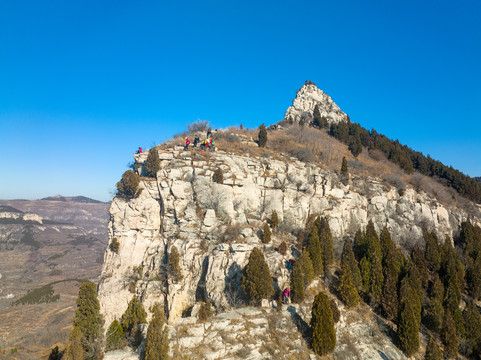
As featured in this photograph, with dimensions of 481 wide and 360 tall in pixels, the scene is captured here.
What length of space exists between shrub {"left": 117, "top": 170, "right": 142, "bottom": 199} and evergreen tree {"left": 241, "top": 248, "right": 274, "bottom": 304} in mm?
16025

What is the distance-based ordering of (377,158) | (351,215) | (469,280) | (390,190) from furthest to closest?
(377,158), (390,190), (351,215), (469,280)

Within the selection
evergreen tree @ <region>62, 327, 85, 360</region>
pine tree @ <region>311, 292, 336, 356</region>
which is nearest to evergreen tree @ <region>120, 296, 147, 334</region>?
evergreen tree @ <region>62, 327, 85, 360</region>

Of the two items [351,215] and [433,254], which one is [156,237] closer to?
[351,215]

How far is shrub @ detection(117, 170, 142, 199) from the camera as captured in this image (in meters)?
27.3

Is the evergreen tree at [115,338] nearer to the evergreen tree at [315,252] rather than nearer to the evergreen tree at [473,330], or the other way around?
the evergreen tree at [315,252]

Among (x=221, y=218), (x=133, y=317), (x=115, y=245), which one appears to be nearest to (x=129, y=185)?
(x=115, y=245)

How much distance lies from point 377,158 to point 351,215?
20928 mm

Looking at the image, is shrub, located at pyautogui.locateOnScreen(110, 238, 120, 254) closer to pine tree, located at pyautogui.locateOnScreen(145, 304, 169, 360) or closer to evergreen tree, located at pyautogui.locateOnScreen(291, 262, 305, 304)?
pine tree, located at pyautogui.locateOnScreen(145, 304, 169, 360)

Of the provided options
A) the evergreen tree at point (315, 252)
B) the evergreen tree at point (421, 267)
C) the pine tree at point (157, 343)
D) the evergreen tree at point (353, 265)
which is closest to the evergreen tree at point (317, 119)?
the evergreen tree at point (421, 267)

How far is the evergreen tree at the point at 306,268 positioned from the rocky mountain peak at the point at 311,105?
163 feet

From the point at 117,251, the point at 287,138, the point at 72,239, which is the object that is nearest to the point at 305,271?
the point at 117,251

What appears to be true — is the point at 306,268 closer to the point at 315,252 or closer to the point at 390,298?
Result: the point at 315,252

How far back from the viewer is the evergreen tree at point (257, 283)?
19.5 m

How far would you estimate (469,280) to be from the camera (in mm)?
26547
